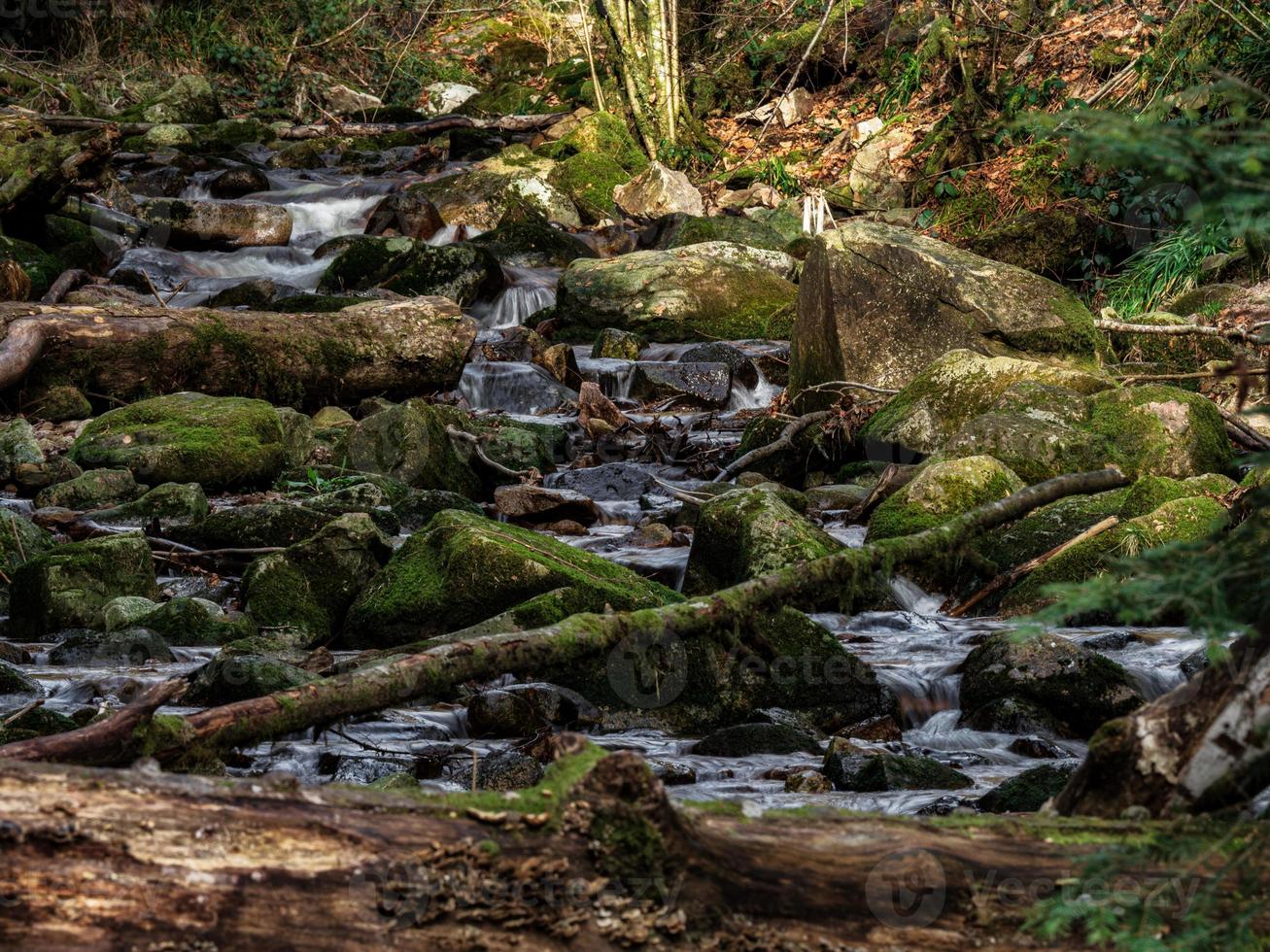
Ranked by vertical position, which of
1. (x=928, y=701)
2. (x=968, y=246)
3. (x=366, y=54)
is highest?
(x=366, y=54)

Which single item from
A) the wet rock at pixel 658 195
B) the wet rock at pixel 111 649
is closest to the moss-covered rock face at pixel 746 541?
the wet rock at pixel 111 649

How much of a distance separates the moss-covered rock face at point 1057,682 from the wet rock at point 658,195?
43.8 ft

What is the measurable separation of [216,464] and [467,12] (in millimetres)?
21089

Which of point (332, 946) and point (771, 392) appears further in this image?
point (771, 392)

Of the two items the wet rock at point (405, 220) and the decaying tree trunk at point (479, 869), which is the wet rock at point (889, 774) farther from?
the wet rock at point (405, 220)

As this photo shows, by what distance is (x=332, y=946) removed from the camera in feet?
5.01

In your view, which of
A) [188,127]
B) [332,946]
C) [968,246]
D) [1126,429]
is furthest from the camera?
[188,127]

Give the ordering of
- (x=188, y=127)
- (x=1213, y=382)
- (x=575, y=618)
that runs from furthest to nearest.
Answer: (x=188, y=127)
(x=1213, y=382)
(x=575, y=618)

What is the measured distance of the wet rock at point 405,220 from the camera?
16.1m

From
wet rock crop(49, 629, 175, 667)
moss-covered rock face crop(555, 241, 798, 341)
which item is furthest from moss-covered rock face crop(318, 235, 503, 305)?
wet rock crop(49, 629, 175, 667)

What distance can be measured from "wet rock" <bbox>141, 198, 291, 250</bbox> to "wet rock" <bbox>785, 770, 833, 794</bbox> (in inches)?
525

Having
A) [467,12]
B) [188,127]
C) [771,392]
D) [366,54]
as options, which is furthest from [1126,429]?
[467,12]

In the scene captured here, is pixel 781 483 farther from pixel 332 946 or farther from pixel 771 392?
pixel 332 946

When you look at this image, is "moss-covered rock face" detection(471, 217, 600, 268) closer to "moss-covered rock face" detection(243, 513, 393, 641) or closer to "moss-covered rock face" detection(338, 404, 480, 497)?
"moss-covered rock face" detection(338, 404, 480, 497)
